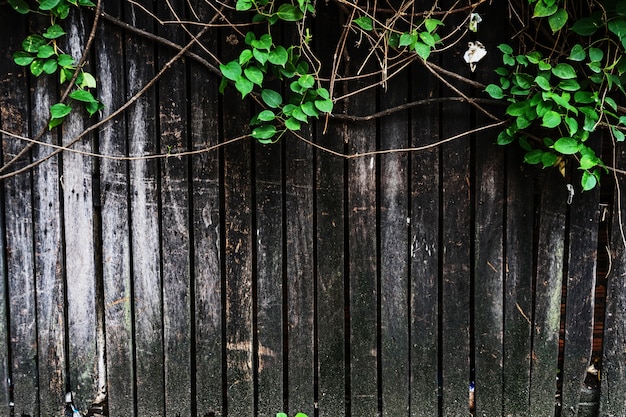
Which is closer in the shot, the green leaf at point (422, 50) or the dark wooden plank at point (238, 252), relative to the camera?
the green leaf at point (422, 50)

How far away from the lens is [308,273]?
2.70 m

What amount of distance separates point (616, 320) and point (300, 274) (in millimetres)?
1475

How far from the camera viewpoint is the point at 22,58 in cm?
251

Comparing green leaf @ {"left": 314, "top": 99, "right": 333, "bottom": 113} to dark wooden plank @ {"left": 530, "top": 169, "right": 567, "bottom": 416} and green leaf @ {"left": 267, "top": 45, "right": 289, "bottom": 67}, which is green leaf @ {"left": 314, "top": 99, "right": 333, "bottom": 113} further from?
dark wooden plank @ {"left": 530, "top": 169, "right": 567, "bottom": 416}

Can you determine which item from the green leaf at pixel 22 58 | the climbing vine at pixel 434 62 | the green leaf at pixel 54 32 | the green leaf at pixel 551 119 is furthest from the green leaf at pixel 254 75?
the green leaf at pixel 551 119

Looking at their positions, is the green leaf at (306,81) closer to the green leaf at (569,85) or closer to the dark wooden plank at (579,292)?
the green leaf at (569,85)

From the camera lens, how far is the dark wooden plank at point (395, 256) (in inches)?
105

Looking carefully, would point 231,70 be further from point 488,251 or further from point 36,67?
point 488,251

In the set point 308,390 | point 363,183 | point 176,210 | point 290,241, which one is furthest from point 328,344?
point 176,210

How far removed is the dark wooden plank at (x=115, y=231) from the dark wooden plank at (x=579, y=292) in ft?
6.57

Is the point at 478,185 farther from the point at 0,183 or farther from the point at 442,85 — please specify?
the point at 0,183

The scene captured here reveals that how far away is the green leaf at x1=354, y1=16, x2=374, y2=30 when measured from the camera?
2.52 metres

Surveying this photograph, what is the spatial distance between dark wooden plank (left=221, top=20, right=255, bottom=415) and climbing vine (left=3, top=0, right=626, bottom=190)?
0.07 metres

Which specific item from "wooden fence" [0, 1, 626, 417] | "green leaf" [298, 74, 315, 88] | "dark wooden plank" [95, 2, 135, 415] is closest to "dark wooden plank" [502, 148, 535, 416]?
"wooden fence" [0, 1, 626, 417]
